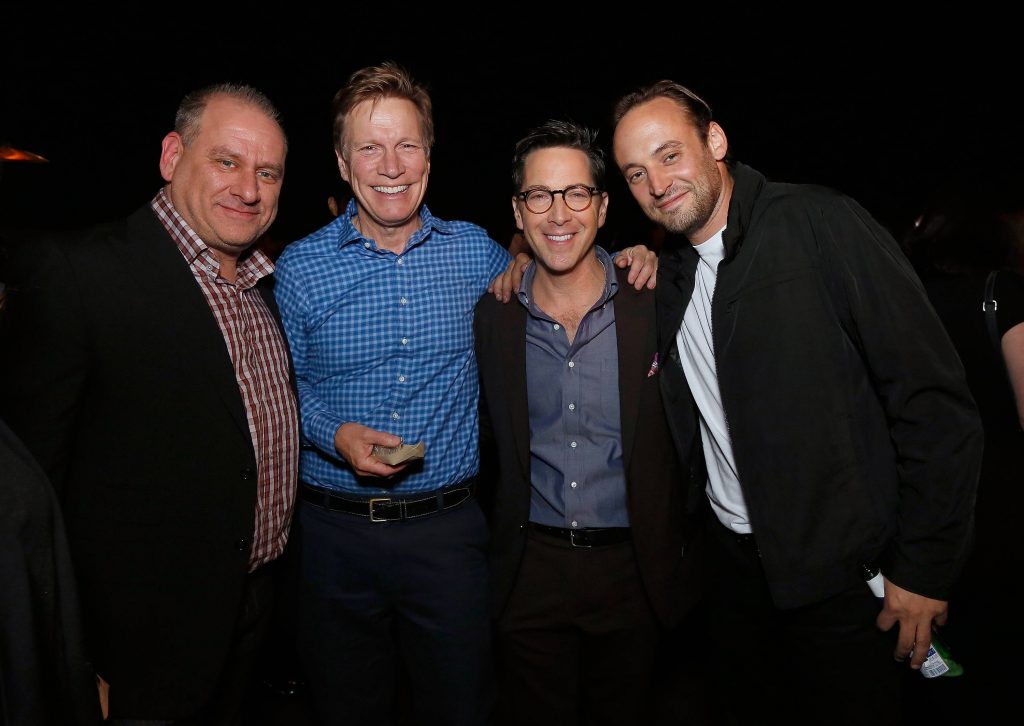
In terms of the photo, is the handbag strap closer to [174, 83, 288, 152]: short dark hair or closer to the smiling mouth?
the smiling mouth

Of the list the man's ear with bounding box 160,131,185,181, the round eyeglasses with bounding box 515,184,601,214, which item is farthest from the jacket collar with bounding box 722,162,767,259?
the man's ear with bounding box 160,131,185,181

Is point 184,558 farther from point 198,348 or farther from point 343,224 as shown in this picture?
point 343,224

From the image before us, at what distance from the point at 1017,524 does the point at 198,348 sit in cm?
258

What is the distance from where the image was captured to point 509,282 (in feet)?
6.71

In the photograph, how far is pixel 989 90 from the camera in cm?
577

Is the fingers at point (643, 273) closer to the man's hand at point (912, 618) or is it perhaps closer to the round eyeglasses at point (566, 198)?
the round eyeglasses at point (566, 198)

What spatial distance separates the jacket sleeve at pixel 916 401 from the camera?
1.43 m

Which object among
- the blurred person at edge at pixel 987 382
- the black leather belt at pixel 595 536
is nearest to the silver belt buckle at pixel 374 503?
the black leather belt at pixel 595 536

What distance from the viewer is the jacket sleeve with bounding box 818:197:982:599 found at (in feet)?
4.68

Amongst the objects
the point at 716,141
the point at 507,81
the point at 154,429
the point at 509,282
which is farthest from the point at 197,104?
the point at 507,81

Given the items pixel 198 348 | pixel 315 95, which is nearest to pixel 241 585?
pixel 198 348

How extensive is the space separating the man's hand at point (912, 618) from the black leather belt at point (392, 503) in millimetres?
1207

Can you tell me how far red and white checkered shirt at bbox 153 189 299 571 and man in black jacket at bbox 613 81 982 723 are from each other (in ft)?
3.95

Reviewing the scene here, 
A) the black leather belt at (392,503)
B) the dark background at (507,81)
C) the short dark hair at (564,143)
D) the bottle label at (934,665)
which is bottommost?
the bottle label at (934,665)
